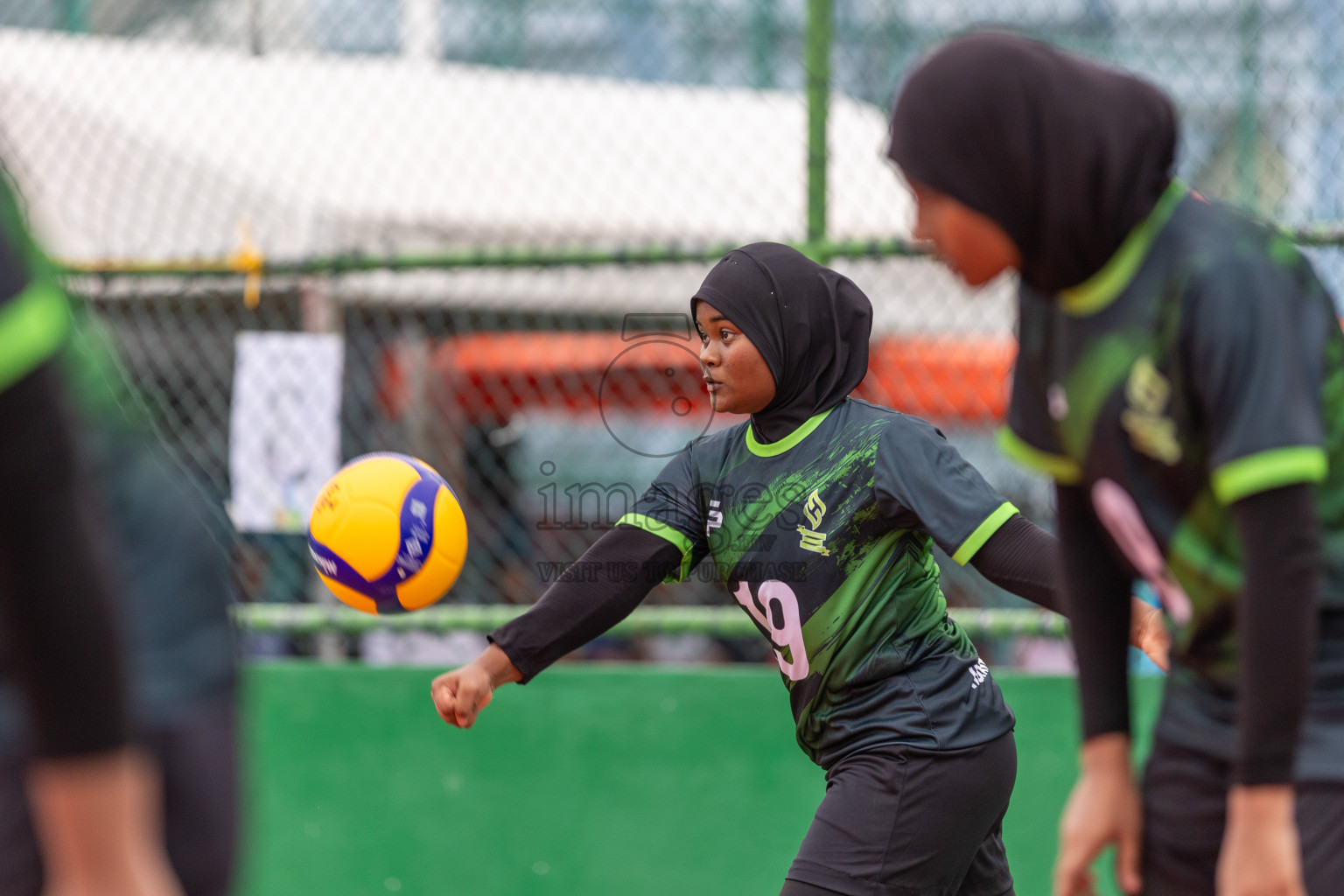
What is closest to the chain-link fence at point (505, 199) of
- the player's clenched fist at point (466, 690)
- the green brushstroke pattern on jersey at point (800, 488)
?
the green brushstroke pattern on jersey at point (800, 488)

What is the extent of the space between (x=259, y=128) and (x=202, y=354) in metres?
1.24

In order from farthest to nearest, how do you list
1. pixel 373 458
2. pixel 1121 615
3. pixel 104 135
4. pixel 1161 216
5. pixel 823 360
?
pixel 104 135 < pixel 373 458 < pixel 823 360 < pixel 1121 615 < pixel 1161 216

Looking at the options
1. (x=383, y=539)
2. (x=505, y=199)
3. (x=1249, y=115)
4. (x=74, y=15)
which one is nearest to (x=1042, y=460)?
(x=383, y=539)

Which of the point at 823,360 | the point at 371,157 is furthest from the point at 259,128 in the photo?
the point at 823,360

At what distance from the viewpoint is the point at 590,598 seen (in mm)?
3111

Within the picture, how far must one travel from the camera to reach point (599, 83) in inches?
234

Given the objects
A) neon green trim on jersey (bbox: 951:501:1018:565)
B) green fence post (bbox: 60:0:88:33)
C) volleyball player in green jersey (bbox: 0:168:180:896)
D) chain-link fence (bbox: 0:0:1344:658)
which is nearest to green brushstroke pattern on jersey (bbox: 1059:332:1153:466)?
neon green trim on jersey (bbox: 951:501:1018:565)

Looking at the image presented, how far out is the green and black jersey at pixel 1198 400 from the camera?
153 cm

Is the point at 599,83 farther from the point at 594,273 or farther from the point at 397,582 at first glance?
the point at 397,582

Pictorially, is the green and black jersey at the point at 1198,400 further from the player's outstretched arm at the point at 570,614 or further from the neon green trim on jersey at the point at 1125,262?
the player's outstretched arm at the point at 570,614

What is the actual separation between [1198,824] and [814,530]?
1.27m

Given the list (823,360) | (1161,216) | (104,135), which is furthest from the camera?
(104,135)

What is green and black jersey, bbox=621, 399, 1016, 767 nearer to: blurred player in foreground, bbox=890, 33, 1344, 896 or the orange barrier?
blurred player in foreground, bbox=890, 33, 1344, 896

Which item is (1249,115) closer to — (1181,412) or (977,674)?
(977,674)
